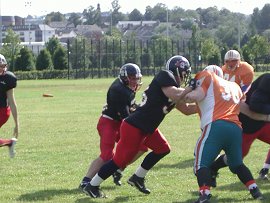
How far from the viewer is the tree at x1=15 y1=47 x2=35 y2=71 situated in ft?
225

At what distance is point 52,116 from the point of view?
23.4m

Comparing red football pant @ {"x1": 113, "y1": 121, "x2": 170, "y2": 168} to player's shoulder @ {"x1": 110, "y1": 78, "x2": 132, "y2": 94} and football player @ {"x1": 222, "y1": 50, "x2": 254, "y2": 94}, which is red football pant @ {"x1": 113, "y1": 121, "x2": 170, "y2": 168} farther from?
football player @ {"x1": 222, "y1": 50, "x2": 254, "y2": 94}

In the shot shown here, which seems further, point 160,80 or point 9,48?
point 9,48

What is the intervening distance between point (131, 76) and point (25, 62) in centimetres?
6009

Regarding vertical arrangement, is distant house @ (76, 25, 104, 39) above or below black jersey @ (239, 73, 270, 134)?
below

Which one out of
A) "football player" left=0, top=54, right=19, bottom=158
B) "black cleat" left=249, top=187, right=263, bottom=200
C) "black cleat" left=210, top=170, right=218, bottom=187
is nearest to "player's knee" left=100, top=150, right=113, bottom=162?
"black cleat" left=210, top=170, right=218, bottom=187

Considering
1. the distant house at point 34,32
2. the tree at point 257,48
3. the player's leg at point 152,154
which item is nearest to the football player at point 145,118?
the player's leg at point 152,154

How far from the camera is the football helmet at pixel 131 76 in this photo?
961 centimetres

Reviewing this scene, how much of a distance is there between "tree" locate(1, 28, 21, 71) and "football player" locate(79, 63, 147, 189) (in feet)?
198

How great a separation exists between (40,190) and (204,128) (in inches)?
111

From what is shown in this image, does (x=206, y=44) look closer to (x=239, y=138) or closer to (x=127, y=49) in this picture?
(x=127, y=49)

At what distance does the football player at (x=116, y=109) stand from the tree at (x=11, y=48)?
60.2m

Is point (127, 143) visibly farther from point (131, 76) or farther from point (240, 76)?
point (240, 76)

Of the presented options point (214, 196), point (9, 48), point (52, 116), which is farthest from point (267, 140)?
point (9, 48)
